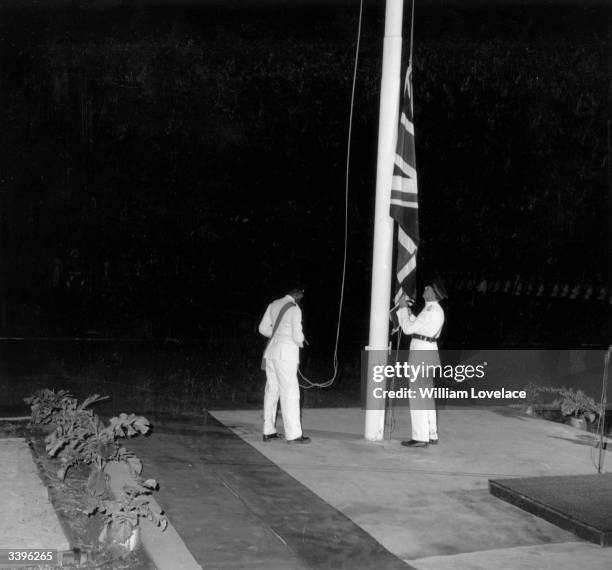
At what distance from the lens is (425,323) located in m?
8.80

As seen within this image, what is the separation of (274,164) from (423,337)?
4.94 metres

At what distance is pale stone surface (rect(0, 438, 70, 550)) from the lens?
550 centimetres

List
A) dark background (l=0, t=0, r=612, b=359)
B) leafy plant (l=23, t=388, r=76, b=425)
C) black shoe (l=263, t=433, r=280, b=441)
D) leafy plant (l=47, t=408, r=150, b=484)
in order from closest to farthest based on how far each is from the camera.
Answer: leafy plant (l=47, t=408, r=150, b=484), leafy plant (l=23, t=388, r=76, b=425), black shoe (l=263, t=433, r=280, b=441), dark background (l=0, t=0, r=612, b=359)

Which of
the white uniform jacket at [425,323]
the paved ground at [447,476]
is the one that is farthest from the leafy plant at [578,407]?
the white uniform jacket at [425,323]

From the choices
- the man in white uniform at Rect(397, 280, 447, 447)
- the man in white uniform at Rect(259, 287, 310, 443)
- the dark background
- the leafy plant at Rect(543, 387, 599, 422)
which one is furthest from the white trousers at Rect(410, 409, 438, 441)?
the dark background

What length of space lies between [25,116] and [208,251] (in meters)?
3.04

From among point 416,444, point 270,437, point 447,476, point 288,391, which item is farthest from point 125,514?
point 416,444

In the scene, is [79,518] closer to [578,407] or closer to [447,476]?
[447,476]

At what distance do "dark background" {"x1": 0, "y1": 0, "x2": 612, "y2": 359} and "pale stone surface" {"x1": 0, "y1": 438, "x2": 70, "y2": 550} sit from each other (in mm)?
4916

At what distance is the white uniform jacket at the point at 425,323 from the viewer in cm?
880

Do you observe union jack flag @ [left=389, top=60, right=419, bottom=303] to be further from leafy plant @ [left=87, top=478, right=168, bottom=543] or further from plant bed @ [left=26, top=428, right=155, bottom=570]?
leafy plant @ [left=87, top=478, right=168, bottom=543]

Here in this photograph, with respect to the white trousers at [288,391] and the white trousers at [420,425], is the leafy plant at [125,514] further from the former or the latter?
the white trousers at [420,425]

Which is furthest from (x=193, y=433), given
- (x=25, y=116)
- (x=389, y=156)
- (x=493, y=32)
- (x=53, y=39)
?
(x=493, y=32)

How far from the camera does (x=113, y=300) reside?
12.3m
